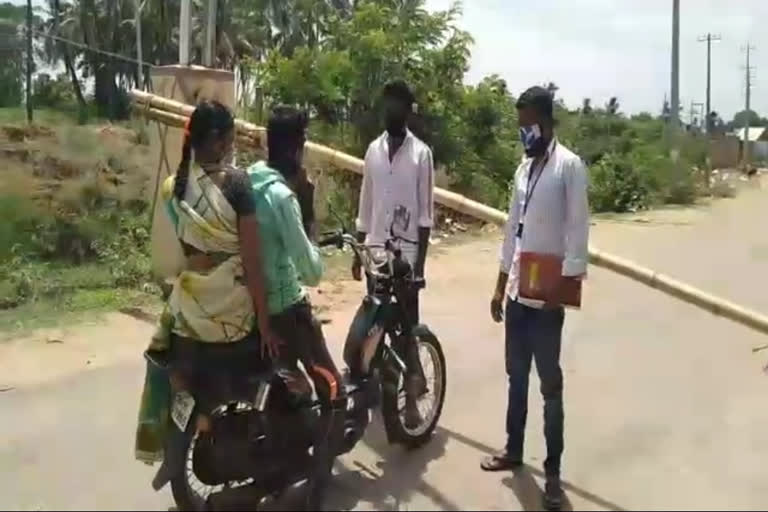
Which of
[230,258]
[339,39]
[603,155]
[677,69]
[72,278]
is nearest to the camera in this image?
[230,258]

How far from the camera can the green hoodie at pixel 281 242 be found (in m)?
3.88

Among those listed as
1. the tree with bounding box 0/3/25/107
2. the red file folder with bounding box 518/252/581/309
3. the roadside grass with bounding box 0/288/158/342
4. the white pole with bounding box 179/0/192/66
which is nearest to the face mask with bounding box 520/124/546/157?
the red file folder with bounding box 518/252/581/309

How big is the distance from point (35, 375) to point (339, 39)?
9.87 metres

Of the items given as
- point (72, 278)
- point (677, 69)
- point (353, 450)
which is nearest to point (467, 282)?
point (72, 278)

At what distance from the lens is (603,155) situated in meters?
24.4

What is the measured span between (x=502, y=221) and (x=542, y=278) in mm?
1153

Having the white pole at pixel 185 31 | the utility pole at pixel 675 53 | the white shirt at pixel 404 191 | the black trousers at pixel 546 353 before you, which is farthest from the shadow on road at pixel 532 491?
the utility pole at pixel 675 53

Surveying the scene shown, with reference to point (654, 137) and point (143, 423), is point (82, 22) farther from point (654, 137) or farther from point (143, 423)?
point (143, 423)

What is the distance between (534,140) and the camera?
4375mm

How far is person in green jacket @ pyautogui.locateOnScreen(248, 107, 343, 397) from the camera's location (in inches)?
153

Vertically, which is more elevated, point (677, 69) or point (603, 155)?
point (677, 69)

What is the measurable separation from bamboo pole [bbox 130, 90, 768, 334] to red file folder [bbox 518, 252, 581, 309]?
74 cm

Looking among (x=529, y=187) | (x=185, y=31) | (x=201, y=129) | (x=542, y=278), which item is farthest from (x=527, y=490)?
(x=185, y=31)

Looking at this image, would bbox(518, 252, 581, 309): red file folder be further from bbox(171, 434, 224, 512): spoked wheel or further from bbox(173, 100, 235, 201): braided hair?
bbox(171, 434, 224, 512): spoked wheel
